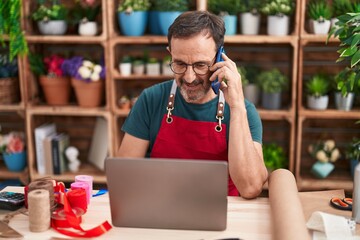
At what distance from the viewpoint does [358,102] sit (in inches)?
130

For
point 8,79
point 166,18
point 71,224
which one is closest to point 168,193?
point 71,224

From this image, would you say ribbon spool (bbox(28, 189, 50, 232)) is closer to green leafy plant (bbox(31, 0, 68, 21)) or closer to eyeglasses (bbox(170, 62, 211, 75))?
eyeglasses (bbox(170, 62, 211, 75))

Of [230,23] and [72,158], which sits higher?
[230,23]

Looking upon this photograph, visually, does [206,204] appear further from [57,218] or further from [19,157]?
[19,157]

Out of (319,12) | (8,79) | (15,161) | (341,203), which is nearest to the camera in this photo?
(341,203)

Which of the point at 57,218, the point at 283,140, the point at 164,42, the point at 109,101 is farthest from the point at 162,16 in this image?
the point at 57,218

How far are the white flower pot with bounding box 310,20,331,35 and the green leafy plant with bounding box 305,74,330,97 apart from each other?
0.29m

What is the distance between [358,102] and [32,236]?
8.18 feet

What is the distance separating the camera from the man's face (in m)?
1.92

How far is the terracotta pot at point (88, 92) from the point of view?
3.33 metres

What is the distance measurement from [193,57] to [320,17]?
147 centimetres

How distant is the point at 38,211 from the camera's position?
145 cm

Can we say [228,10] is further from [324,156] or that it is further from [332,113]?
[324,156]

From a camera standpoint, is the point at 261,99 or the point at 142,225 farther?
the point at 261,99
